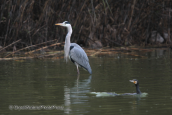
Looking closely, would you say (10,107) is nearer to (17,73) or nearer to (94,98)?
(94,98)

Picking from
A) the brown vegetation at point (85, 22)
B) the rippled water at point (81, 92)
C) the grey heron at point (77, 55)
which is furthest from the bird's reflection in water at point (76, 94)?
→ the brown vegetation at point (85, 22)

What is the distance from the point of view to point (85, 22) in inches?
695

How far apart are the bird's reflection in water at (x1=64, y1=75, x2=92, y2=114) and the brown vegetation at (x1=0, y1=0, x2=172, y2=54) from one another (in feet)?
21.0

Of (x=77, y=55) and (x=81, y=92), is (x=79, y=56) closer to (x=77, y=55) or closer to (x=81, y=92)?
(x=77, y=55)

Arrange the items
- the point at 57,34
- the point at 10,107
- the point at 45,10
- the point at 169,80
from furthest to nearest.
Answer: the point at 57,34 < the point at 45,10 < the point at 169,80 < the point at 10,107

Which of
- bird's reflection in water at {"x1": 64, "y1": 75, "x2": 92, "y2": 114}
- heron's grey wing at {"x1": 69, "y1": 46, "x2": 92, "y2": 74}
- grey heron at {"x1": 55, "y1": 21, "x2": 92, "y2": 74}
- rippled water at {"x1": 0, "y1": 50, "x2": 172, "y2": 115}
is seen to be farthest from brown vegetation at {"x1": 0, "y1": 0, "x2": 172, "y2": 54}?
bird's reflection in water at {"x1": 64, "y1": 75, "x2": 92, "y2": 114}

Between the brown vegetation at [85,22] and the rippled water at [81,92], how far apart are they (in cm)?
482

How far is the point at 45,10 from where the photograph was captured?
15.7 meters

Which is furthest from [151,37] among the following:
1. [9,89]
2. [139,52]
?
[9,89]

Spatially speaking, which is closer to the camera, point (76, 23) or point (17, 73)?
point (17, 73)

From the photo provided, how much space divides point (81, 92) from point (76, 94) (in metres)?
0.23

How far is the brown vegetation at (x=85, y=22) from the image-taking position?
14.8 m

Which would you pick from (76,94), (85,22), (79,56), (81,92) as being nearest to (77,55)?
(79,56)

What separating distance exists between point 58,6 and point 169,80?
983cm
